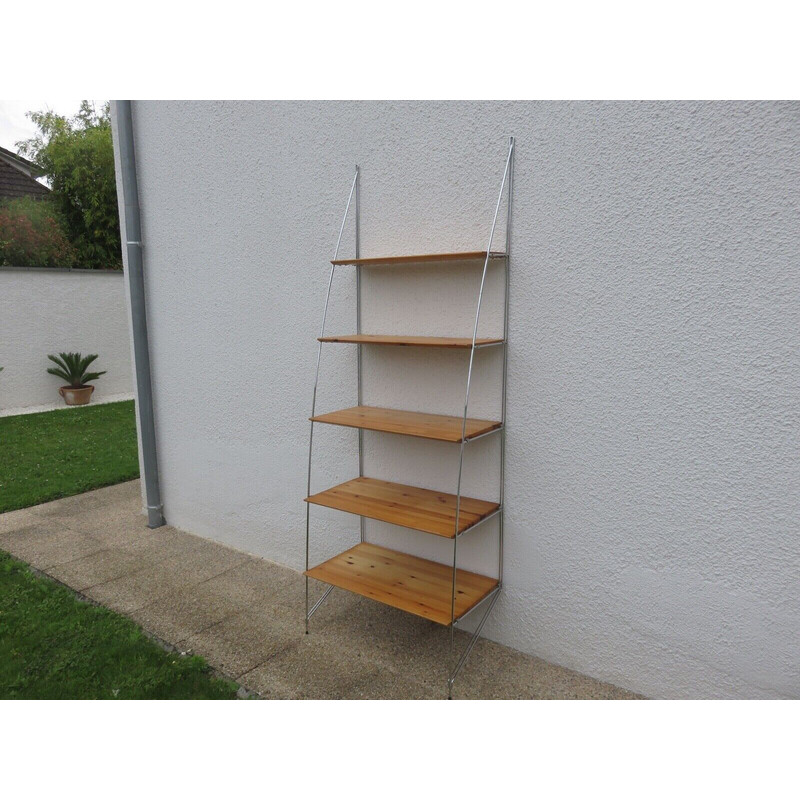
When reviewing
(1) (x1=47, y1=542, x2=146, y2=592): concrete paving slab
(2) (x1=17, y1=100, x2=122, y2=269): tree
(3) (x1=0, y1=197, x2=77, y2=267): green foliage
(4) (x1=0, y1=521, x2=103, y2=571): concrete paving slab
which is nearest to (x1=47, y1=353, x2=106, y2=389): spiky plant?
(3) (x1=0, y1=197, x2=77, y2=267): green foliage

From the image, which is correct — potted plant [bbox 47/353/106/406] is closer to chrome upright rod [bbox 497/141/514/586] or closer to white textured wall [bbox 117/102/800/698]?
white textured wall [bbox 117/102/800/698]

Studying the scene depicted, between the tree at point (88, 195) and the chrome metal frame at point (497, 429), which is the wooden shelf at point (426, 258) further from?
the tree at point (88, 195)

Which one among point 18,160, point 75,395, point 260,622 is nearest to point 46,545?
point 260,622

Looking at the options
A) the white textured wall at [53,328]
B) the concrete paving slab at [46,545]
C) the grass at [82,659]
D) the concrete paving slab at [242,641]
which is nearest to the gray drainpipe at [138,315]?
the concrete paving slab at [46,545]

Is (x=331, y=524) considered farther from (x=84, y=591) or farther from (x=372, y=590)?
(x=84, y=591)

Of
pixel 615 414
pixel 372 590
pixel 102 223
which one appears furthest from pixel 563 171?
pixel 102 223

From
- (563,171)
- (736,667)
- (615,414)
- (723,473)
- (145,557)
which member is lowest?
(145,557)

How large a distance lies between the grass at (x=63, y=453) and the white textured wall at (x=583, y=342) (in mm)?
2344

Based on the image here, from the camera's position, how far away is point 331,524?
10.6 ft

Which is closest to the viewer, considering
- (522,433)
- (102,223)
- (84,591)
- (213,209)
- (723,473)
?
(723,473)

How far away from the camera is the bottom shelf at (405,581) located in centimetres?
242

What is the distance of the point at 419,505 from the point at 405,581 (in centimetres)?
34

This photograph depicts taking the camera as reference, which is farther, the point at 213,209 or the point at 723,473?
the point at 213,209
